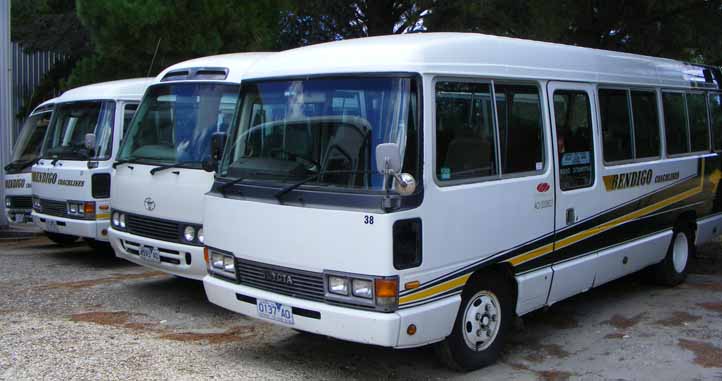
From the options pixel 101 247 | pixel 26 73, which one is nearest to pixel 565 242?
pixel 101 247

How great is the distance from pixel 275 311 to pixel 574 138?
3.24m

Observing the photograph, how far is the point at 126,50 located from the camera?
14.1 metres

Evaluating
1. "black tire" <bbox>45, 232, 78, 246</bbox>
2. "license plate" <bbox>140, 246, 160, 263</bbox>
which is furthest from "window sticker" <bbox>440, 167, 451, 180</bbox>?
"black tire" <bbox>45, 232, 78, 246</bbox>

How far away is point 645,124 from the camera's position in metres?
8.20

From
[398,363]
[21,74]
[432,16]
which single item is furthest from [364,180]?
[21,74]

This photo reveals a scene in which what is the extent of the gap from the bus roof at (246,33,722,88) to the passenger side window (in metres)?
0.21

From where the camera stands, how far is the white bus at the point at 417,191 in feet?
17.0

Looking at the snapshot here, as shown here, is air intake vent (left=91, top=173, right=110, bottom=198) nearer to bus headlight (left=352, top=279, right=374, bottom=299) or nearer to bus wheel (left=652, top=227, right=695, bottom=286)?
bus headlight (left=352, top=279, right=374, bottom=299)

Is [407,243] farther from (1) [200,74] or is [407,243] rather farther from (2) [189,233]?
(1) [200,74]

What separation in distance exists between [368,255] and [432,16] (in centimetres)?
1042

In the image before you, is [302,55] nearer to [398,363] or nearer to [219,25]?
[398,363]

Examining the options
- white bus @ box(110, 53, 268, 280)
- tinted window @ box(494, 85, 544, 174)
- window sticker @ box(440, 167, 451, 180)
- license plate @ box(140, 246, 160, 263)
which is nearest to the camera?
window sticker @ box(440, 167, 451, 180)

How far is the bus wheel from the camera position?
28.9 ft

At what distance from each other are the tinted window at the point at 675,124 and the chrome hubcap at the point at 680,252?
105 cm
